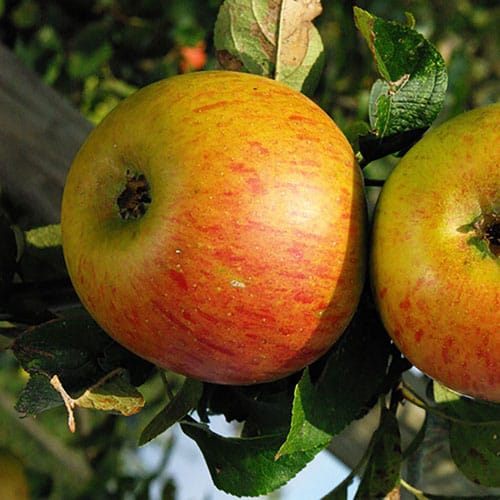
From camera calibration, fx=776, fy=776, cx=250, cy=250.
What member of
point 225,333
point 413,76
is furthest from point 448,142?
point 225,333

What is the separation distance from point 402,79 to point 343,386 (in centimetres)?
22

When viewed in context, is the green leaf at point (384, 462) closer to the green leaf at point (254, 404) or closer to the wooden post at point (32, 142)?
the green leaf at point (254, 404)

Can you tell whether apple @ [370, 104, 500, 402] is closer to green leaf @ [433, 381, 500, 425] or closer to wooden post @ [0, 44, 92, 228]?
green leaf @ [433, 381, 500, 425]

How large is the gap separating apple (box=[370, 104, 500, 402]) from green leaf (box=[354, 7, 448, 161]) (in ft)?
0.16

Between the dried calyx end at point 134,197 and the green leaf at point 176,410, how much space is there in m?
0.14

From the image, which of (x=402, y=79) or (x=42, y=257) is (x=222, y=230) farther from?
(x=42, y=257)

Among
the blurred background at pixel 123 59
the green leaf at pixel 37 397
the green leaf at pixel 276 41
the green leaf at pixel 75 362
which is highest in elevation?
the green leaf at pixel 276 41

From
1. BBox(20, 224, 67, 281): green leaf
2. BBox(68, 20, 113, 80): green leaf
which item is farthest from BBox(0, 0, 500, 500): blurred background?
BBox(20, 224, 67, 281): green leaf

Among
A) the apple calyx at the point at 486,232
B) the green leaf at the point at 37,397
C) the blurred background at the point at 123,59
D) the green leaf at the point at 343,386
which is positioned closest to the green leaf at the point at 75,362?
the green leaf at the point at 37,397

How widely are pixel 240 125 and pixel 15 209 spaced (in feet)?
1.77

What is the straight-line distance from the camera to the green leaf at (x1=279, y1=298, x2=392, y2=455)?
1.72 ft

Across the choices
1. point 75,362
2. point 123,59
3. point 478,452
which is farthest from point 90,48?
point 478,452

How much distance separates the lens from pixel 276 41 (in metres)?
0.62

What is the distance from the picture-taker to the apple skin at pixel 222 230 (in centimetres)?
46
